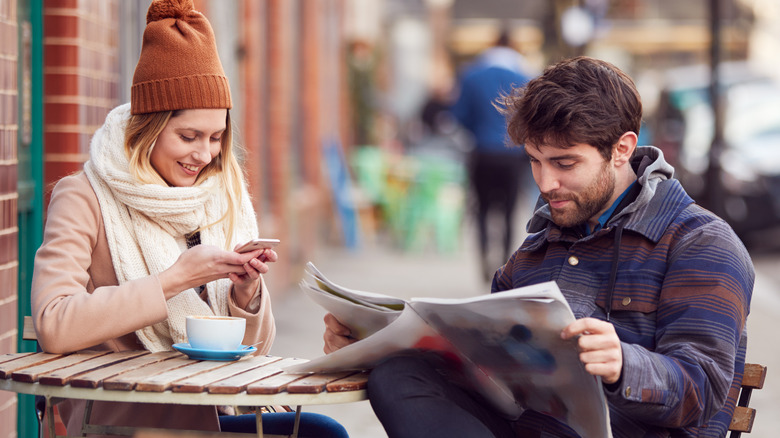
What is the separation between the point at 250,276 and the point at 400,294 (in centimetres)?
704

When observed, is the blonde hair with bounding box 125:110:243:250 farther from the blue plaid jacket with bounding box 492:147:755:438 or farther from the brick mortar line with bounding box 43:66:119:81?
the brick mortar line with bounding box 43:66:119:81

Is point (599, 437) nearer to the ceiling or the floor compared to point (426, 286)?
nearer to the ceiling

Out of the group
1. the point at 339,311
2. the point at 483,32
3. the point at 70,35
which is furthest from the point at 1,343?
the point at 483,32

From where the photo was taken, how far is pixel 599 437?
7.63 ft

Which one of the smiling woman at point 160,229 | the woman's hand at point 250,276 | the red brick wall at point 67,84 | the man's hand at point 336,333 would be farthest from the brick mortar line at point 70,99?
the man's hand at point 336,333

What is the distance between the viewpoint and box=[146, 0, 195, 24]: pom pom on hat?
2.93 m

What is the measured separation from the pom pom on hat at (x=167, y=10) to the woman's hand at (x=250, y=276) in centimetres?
73

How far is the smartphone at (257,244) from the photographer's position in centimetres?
262

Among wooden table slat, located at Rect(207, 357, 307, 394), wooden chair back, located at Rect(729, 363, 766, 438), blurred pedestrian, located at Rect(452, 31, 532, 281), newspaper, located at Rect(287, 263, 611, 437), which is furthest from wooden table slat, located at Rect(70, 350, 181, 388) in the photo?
blurred pedestrian, located at Rect(452, 31, 532, 281)

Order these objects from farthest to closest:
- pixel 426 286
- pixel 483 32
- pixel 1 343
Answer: pixel 483 32
pixel 426 286
pixel 1 343

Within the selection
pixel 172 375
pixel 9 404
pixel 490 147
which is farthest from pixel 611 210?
pixel 490 147

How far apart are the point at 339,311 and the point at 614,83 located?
876 millimetres

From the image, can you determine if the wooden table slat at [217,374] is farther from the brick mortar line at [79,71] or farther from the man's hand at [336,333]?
the brick mortar line at [79,71]

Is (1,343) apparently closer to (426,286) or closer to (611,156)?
(611,156)
